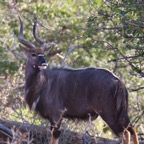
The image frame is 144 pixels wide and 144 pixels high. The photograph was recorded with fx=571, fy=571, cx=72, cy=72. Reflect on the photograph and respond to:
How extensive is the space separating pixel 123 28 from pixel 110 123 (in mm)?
1345

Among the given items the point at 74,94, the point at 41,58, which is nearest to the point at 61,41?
the point at 41,58

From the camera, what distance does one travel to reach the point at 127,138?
23.6 feet

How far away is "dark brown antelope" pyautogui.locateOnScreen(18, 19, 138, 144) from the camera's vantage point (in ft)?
23.6

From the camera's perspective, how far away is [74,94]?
763cm

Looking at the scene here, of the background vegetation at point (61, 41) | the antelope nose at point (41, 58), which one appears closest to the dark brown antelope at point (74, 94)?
the antelope nose at point (41, 58)

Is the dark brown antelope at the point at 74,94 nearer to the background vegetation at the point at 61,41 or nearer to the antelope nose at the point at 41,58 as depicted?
the antelope nose at the point at 41,58

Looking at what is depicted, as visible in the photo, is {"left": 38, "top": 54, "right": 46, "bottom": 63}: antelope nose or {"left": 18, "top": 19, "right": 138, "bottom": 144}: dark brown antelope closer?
{"left": 18, "top": 19, "right": 138, "bottom": 144}: dark brown antelope

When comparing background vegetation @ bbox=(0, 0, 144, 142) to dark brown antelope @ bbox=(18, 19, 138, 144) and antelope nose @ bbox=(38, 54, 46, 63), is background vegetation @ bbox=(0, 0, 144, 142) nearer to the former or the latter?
dark brown antelope @ bbox=(18, 19, 138, 144)

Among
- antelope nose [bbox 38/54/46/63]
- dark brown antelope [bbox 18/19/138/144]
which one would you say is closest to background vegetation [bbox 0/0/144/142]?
dark brown antelope [bbox 18/19/138/144]

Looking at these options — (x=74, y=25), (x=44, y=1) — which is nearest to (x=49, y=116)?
(x=74, y=25)

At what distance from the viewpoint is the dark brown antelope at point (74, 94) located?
7.19 m

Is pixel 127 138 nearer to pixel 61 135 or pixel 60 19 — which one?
pixel 61 135

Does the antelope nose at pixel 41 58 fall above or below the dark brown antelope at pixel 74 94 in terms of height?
above

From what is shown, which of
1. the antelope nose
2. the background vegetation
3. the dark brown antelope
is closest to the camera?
the dark brown antelope
